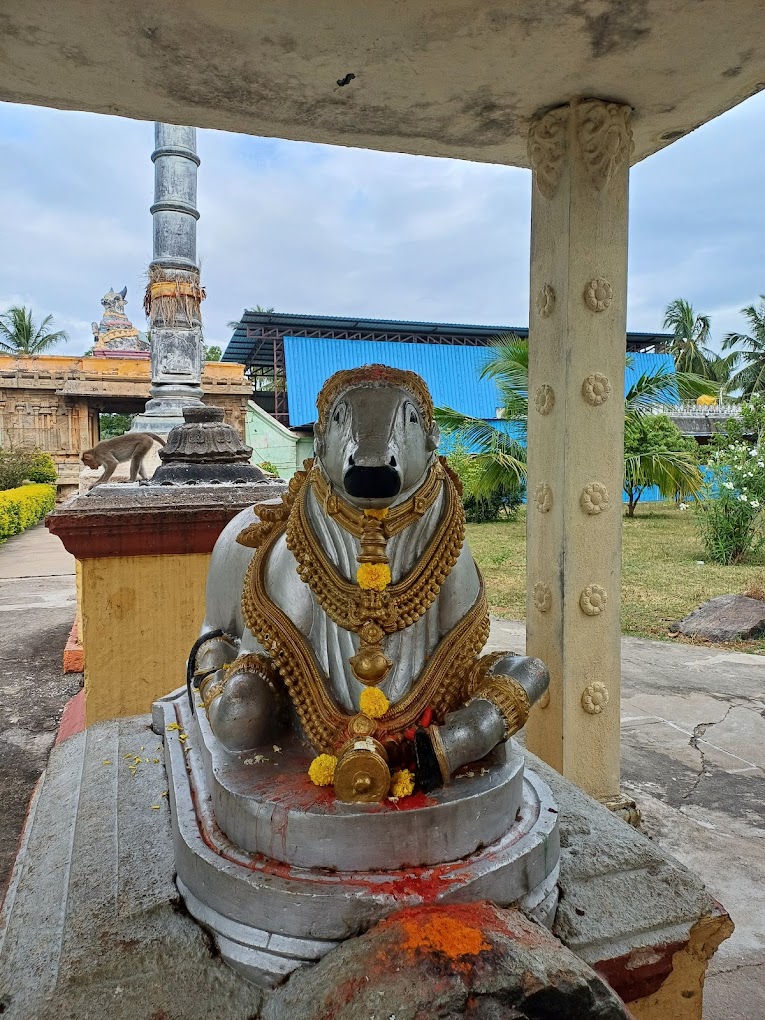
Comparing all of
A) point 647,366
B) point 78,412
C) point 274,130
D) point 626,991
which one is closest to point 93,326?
point 78,412

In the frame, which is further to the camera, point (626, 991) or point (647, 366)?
point (647, 366)

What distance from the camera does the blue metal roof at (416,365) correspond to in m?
19.3

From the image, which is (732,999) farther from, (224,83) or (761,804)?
(224,83)

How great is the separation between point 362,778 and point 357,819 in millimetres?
66

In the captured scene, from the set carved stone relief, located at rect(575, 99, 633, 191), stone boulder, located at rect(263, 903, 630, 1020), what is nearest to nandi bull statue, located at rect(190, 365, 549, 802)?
stone boulder, located at rect(263, 903, 630, 1020)

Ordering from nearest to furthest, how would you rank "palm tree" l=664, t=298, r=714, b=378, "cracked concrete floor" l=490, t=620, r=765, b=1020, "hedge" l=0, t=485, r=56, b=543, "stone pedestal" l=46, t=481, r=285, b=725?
"cracked concrete floor" l=490, t=620, r=765, b=1020 < "stone pedestal" l=46, t=481, r=285, b=725 < "hedge" l=0, t=485, r=56, b=543 < "palm tree" l=664, t=298, r=714, b=378

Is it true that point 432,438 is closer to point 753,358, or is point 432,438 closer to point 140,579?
point 140,579

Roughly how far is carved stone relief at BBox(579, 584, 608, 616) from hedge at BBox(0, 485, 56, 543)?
1080 cm

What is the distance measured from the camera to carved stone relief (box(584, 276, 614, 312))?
2475 millimetres

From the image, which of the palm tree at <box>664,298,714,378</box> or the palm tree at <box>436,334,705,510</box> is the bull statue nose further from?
the palm tree at <box>664,298,714,378</box>

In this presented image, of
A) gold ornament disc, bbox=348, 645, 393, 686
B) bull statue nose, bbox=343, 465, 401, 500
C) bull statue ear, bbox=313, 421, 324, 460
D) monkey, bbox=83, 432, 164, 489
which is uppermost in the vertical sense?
monkey, bbox=83, 432, 164, 489

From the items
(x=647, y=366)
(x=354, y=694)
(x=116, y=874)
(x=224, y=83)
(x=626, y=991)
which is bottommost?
(x=626, y=991)

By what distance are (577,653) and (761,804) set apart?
4.08 ft

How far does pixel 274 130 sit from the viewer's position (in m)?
2.38
